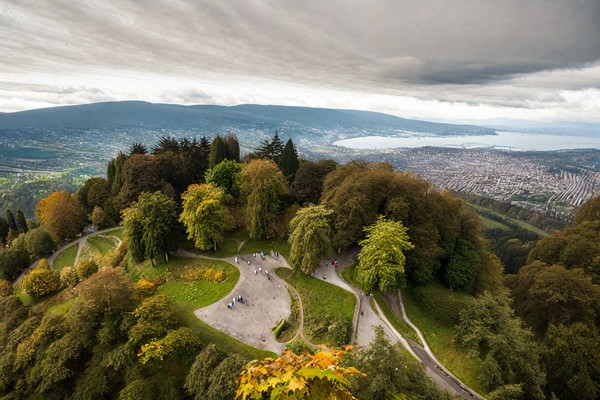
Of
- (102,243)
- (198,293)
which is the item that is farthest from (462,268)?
(102,243)

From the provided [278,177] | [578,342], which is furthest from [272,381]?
[278,177]

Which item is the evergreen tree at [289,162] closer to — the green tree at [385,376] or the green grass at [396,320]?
the green grass at [396,320]

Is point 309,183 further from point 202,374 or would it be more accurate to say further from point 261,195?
point 202,374

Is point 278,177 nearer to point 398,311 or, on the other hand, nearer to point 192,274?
point 192,274

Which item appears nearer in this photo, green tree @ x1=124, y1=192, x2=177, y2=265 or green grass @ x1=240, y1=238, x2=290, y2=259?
green tree @ x1=124, y1=192, x2=177, y2=265

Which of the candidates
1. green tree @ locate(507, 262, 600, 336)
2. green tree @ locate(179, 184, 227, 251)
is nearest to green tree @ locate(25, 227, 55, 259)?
green tree @ locate(179, 184, 227, 251)

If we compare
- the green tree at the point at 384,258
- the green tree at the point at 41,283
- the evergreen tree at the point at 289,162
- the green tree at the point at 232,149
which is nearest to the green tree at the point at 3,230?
the green tree at the point at 41,283

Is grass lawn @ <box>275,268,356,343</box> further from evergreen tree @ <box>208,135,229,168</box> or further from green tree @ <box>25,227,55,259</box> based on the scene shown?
green tree @ <box>25,227,55,259</box>
